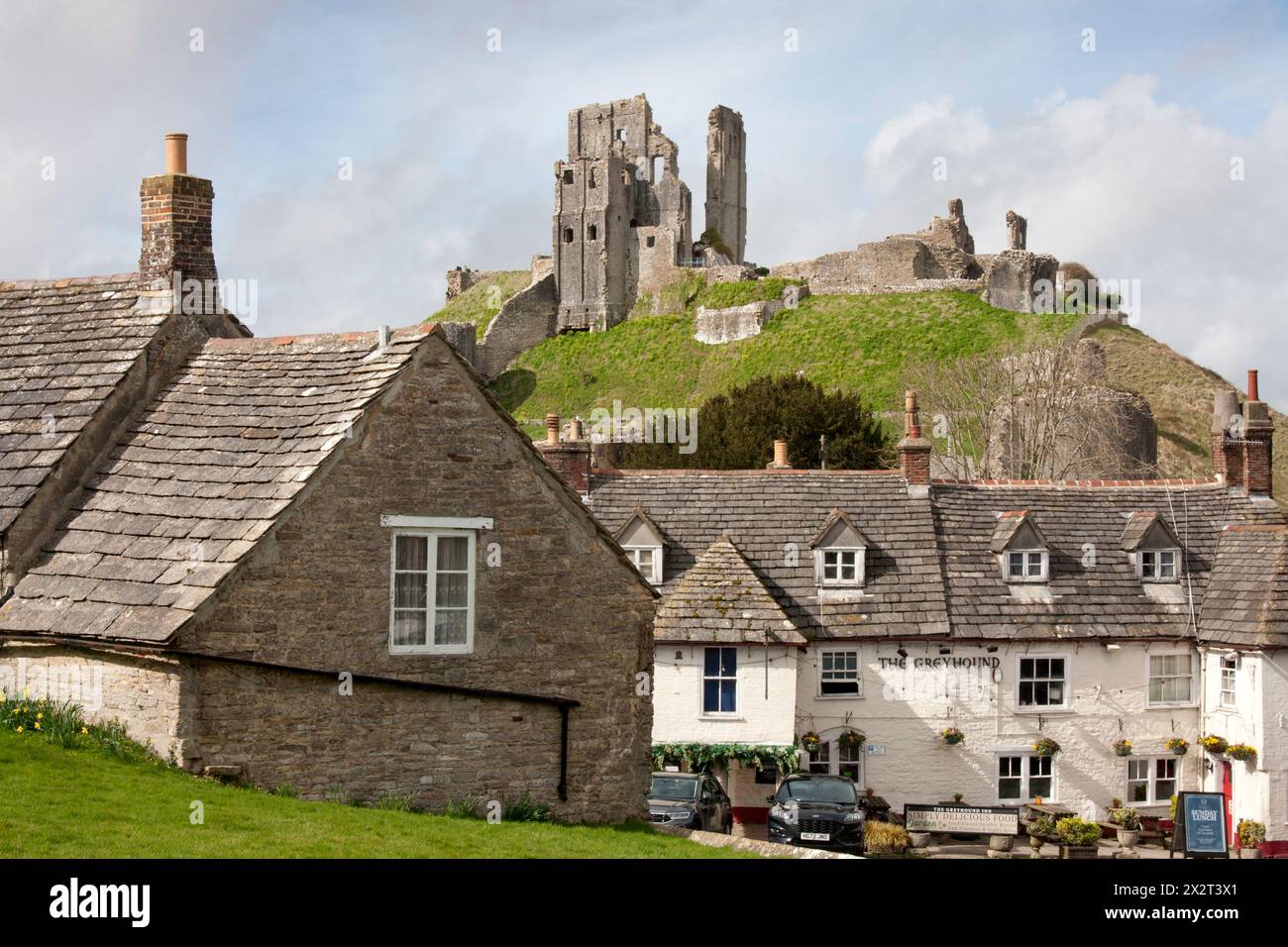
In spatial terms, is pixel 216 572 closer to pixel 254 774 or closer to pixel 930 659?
pixel 254 774

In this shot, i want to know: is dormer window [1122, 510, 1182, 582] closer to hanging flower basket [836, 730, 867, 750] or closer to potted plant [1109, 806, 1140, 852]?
potted plant [1109, 806, 1140, 852]

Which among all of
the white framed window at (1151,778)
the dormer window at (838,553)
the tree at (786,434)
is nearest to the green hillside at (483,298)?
the tree at (786,434)

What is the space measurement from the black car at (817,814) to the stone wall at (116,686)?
1387 cm

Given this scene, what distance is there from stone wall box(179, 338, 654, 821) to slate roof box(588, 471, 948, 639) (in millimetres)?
15578

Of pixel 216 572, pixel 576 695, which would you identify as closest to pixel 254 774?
pixel 216 572

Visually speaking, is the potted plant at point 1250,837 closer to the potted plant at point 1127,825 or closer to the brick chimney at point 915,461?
the potted plant at point 1127,825

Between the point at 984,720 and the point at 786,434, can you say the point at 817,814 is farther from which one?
the point at 786,434

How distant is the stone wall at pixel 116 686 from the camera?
1336 cm

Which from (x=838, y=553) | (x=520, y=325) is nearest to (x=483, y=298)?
(x=520, y=325)

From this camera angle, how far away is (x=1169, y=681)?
32531 mm

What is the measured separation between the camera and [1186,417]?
68.2 meters

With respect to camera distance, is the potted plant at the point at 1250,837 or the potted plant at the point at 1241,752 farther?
the potted plant at the point at 1241,752

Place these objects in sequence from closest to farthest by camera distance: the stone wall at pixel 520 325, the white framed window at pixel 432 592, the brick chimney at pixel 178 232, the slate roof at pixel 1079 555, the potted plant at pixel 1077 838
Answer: the white framed window at pixel 432 592 < the brick chimney at pixel 178 232 < the potted plant at pixel 1077 838 < the slate roof at pixel 1079 555 < the stone wall at pixel 520 325

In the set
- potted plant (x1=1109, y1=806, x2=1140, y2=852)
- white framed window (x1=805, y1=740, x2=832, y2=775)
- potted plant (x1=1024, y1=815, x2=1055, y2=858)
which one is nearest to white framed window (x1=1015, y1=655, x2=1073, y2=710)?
potted plant (x1=1109, y1=806, x2=1140, y2=852)
